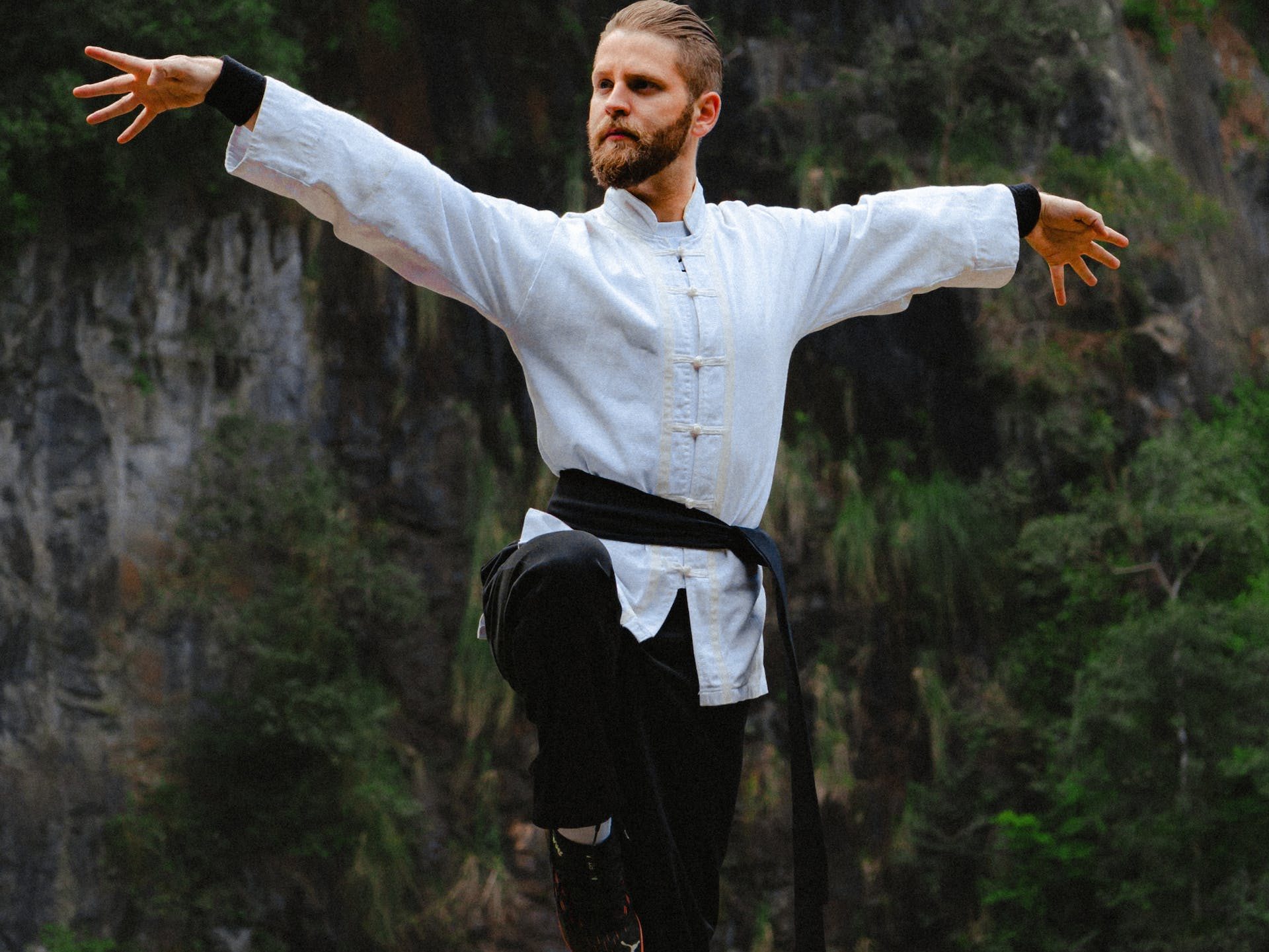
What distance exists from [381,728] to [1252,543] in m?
5.24

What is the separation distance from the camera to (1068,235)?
2.67 metres

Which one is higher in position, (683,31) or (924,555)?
(683,31)

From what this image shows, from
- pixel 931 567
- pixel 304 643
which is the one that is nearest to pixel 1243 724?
pixel 931 567

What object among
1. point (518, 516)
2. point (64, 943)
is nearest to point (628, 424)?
point (64, 943)

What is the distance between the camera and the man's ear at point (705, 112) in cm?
238

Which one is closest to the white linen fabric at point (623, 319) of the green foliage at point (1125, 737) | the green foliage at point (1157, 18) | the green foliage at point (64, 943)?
the green foliage at point (1125, 737)

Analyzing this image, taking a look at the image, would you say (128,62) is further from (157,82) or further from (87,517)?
(87,517)

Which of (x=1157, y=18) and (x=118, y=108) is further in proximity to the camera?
(x=1157, y=18)

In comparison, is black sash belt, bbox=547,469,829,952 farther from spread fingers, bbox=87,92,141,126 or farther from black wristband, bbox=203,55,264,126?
spread fingers, bbox=87,92,141,126

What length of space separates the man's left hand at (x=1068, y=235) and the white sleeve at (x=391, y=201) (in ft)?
3.08

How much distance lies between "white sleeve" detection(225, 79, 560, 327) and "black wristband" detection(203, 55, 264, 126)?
0.05 feet

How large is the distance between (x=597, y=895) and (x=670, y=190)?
1.08 metres

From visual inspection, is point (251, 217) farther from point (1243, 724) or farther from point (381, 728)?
point (1243, 724)

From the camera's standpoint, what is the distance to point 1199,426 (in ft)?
32.4
